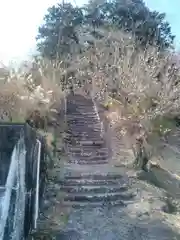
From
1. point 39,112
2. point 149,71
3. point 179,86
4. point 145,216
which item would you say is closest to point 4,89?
point 39,112

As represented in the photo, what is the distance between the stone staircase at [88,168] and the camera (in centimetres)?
845

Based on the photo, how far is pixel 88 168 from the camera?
1025cm

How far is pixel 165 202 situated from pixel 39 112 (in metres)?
4.84

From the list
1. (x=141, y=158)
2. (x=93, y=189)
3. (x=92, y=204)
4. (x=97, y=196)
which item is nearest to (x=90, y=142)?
(x=141, y=158)

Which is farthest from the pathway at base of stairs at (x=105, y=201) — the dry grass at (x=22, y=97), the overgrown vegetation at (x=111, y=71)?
the dry grass at (x=22, y=97)

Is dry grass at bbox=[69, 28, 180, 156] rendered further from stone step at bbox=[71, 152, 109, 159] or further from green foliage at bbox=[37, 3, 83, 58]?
green foliage at bbox=[37, 3, 83, 58]

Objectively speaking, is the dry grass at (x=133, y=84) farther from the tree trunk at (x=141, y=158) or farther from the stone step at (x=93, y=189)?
the stone step at (x=93, y=189)

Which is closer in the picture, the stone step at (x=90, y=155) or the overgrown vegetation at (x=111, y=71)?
the overgrown vegetation at (x=111, y=71)

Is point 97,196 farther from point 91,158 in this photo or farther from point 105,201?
point 91,158

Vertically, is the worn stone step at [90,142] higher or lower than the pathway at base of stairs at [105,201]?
higher

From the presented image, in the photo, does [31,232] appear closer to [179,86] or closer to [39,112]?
[39,112]

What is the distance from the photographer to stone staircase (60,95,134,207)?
27.7 feet

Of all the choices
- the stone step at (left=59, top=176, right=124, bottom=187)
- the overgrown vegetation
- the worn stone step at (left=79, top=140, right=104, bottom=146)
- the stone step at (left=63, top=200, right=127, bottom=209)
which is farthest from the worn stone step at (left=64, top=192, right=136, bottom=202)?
the worn stone step at (left=79, top=140, right=104, bottom=146)

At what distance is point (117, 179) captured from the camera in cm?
949
